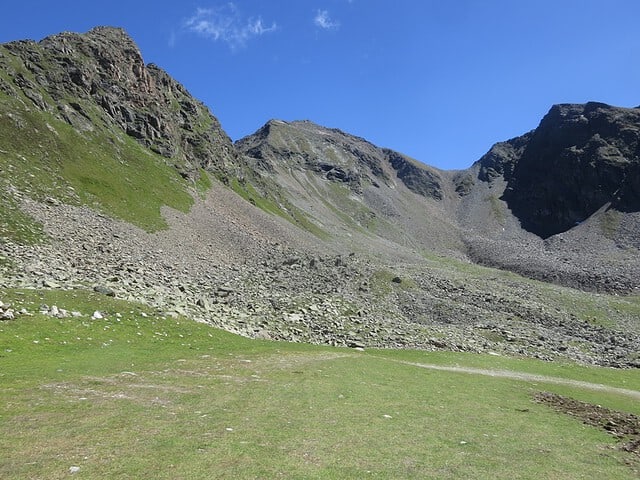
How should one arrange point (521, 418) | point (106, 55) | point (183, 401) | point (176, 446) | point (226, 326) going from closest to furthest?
1. point (176, 446)
2. point (183, 401)
3. point (521, 418)
4. point (226, 326)
5. point (106, 55)

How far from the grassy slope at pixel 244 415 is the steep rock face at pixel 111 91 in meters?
72.7

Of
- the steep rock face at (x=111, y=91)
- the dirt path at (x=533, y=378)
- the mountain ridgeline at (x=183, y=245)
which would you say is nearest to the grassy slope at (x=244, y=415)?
the dirt path at (x=533, y=378)

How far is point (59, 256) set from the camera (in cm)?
4575

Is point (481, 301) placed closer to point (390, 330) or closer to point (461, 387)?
point (390, 330)

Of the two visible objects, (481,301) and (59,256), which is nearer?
(59,256)

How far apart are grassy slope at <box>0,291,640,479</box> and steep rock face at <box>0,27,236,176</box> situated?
72744 mm

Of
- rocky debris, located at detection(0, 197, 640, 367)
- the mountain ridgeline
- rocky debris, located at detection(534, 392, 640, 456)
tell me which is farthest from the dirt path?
the mountain ridgeline

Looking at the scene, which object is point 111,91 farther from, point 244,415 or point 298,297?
point 244,415

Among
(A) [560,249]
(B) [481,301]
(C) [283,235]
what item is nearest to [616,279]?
(A) [560,249]

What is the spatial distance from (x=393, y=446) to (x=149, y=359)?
56.4ft

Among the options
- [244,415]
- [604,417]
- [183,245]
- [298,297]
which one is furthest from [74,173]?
[604,417]

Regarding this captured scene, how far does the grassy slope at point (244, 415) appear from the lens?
39.1 feet

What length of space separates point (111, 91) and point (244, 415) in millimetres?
109372

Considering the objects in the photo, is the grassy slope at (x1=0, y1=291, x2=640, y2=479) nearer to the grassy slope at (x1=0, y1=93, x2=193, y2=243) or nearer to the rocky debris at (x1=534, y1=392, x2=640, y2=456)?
the rocky debris at (x1=534, y1=392, x2=640, y2=456)
